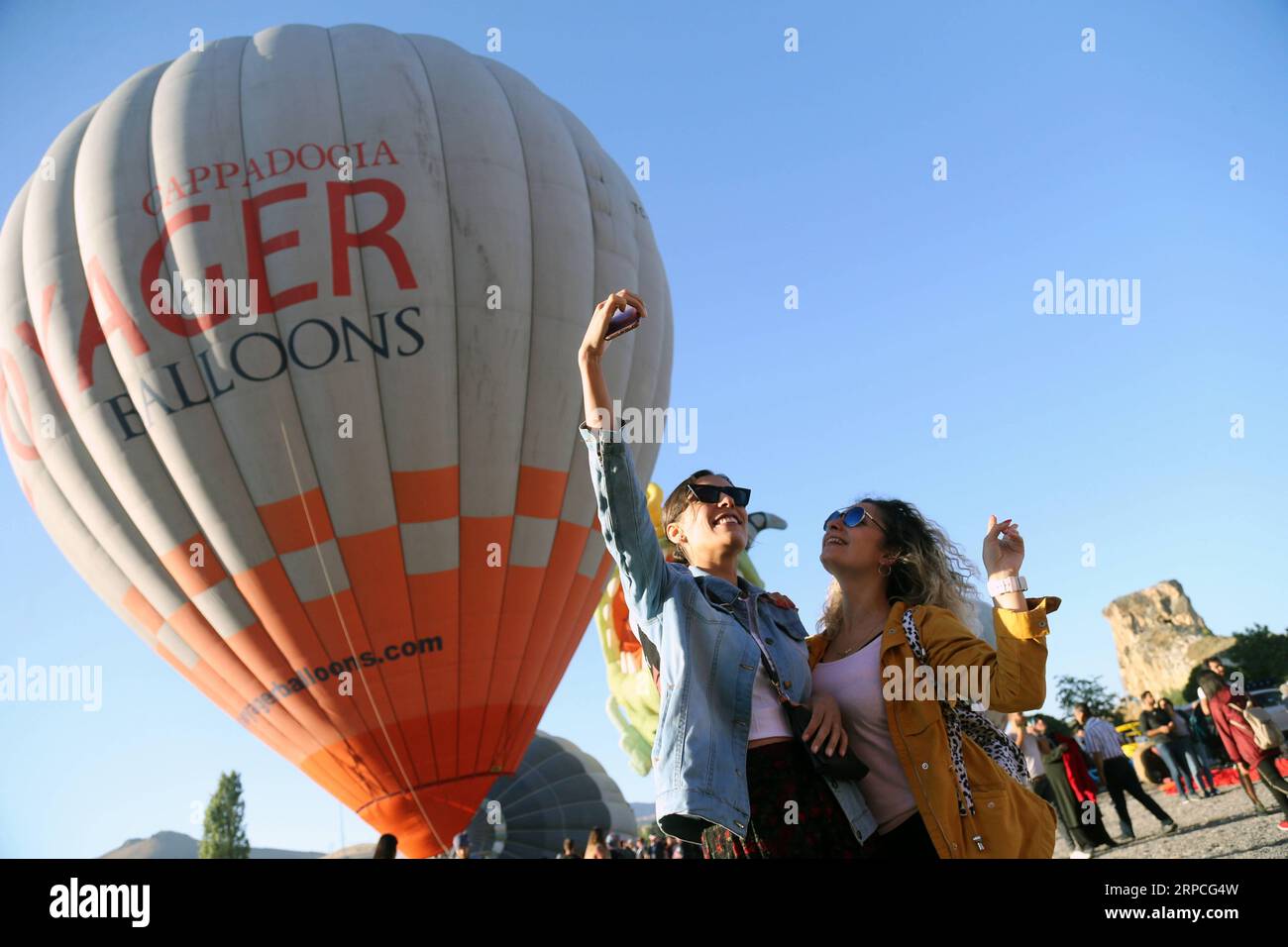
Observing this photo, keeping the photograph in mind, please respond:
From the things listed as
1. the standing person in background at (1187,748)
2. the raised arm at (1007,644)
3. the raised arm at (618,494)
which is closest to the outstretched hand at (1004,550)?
the raised arm at (1007,644)

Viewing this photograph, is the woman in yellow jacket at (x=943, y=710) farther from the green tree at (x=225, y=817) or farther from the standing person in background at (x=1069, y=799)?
the green tree at (x=225, y=817)

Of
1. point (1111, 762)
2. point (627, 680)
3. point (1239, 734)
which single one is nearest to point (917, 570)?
point (1239, 734)

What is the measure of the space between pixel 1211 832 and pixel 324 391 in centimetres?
952

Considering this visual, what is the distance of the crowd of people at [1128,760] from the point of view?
26.2 ft

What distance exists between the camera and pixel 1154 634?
62.1 meters

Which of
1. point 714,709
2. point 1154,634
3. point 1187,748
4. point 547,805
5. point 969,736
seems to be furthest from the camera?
point 1154,634

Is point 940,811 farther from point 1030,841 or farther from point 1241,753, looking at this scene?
point 1241,753

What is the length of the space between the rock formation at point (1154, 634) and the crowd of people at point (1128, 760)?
159 ft

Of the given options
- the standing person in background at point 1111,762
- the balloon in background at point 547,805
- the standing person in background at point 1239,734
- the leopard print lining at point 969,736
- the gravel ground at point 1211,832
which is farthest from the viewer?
the balloon in background at point 547,805

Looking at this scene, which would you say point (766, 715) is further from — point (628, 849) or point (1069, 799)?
point (628, 849)

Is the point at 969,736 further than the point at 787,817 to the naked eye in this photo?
Yes

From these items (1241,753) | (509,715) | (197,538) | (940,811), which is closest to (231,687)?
(197,538)

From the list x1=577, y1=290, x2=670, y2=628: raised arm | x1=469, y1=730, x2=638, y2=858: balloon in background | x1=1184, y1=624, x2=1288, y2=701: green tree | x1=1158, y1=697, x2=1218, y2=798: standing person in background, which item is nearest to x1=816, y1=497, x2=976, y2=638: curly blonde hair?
x1=577, y1=290, x2=670, y2=628: raised arm

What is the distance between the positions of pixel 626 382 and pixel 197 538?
5.46 meters
